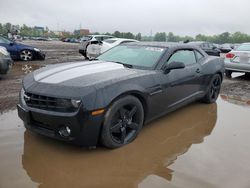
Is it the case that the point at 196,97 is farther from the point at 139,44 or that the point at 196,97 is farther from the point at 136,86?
the point at 136,86

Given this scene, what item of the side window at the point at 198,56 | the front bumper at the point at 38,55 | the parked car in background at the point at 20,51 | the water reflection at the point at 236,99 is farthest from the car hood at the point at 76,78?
the front bumper at the point at 38,55

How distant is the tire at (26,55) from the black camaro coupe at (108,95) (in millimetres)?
8170

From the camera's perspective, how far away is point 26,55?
11.9 m

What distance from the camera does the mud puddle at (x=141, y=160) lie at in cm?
278

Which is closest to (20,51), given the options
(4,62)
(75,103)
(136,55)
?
(4,62)

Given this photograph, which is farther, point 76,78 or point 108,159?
point 76,78

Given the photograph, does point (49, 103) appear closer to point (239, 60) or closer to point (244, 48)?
point (239, 60)

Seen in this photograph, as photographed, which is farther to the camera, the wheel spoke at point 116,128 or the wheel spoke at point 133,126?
the wheel spoke at point 133,126

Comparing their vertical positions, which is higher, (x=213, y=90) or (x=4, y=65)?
(x=4, y=65)

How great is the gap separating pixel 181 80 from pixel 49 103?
238cm

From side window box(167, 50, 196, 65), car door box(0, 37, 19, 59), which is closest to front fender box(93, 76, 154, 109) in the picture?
side window box(167, 50, 196, 65)

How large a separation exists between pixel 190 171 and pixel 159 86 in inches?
55.0

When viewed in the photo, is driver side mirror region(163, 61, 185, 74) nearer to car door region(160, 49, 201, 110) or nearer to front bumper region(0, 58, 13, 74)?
car door region(160, 49, 201, 110)

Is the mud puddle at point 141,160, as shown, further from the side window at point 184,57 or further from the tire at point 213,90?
the tire at point 213,90
